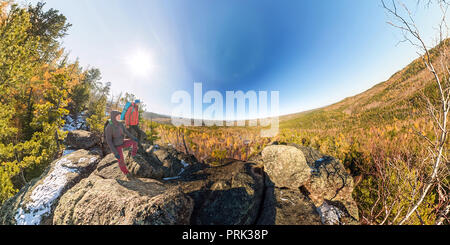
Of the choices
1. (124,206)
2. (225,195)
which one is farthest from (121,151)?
(225,195)

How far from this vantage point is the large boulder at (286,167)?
410cm

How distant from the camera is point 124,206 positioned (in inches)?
96.6

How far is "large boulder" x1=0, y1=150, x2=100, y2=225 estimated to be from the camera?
12.1 feet

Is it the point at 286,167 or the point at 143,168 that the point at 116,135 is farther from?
the point at 286,167

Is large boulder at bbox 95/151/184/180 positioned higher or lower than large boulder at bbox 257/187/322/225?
higher

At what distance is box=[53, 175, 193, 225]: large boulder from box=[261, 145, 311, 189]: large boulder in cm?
276

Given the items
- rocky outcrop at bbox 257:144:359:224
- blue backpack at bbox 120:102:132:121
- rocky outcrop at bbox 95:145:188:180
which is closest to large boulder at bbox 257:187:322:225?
rocky outcrop at bbox 257:144:359:224

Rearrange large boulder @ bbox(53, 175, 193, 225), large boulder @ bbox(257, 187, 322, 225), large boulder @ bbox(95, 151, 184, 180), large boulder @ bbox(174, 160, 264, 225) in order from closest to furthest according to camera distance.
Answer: large boulder @ bbox(53, 175, 193, 225) → large boulder @ bbox(174, 160, 264, 225) → large boulder @ bbox(257, 187, 322, 225) → large boulder @ bbox(95, 151, 184, 180)

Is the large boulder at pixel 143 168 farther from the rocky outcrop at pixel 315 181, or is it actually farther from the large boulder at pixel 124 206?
the rocky outcrop at pixel 315 181

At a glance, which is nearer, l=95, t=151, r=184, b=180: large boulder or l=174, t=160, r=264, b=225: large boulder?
l=174, t=160, r=264, b=225: large boulder

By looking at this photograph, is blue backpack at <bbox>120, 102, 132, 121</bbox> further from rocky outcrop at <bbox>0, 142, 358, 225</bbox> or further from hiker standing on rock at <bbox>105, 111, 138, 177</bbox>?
rocky outcrop at <bbox>0, 142, 358, 225</bbox>

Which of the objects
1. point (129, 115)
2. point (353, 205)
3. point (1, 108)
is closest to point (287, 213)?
point (353, 205)

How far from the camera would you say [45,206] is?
12.5ft
